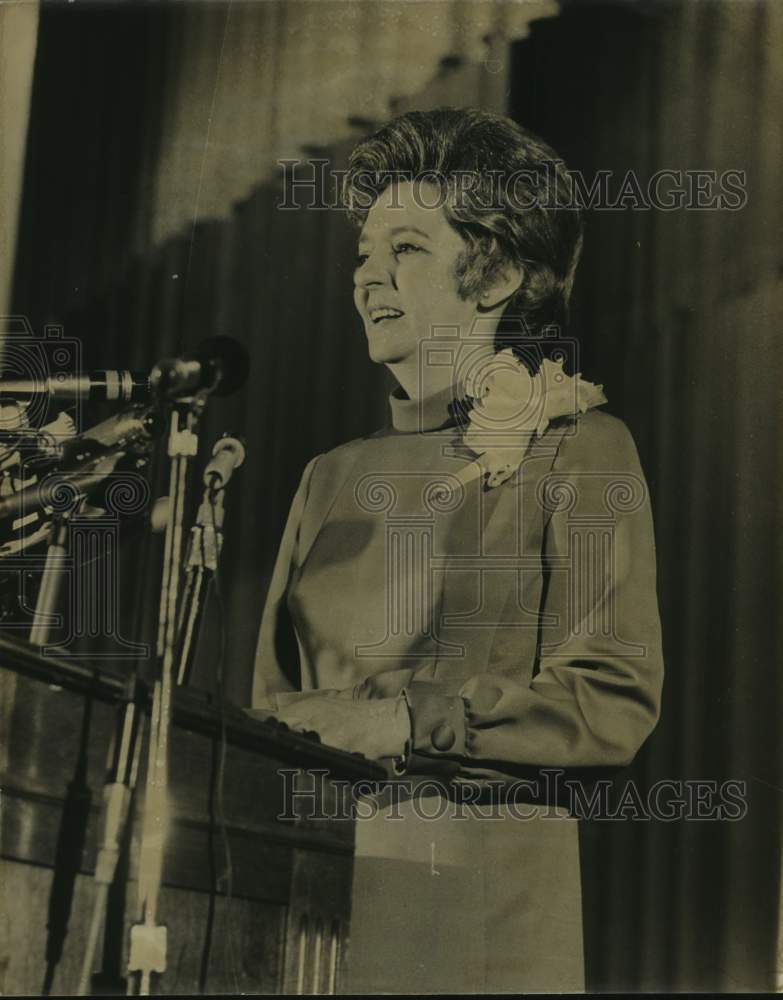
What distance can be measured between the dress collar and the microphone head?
0.68 metres

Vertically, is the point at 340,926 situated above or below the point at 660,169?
below

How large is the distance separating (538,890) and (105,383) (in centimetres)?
182

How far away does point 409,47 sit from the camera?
453cm

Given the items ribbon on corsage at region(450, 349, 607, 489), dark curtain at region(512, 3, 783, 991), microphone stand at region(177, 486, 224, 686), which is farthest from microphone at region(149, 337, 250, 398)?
dark curtain at region(512, 3, 783, 991)

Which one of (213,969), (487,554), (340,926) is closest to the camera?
(213,969)

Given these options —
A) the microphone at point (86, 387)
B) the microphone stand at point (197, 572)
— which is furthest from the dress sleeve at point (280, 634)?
the microphone at point (86, 387)

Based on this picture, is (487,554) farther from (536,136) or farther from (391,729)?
(536,136)

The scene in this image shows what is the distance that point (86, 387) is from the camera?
418 cm

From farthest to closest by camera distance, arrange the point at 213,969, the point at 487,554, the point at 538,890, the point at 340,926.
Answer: the point at 487,554
the point at 538,890
the point at 340,926
the point at 213,969

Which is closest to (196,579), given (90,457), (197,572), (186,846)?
(197,572)

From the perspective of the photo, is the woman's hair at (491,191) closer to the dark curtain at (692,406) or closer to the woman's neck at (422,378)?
the dark curtain at (692,406)

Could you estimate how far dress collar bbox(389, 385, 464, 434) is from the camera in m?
4.32

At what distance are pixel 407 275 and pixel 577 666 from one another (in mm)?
1263

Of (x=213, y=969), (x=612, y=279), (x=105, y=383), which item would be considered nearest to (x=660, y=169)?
(x=612, y=279)
